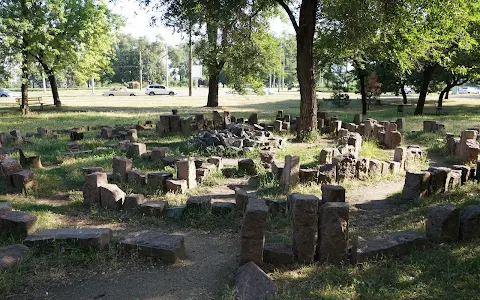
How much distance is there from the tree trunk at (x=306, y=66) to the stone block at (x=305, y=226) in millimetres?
8934

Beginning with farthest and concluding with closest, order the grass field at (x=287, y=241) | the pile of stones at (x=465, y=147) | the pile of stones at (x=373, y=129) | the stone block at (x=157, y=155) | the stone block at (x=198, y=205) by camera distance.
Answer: the pile of stones at (x=373, y=129), the stone block at (x=157, y=155), the pile of stones at (x=465, y=147), the stone block at (x=198, y=205), the grass field at (x=287, y=241)

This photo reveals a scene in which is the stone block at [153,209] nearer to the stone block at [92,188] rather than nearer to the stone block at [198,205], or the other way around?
the stone block at [198,205]

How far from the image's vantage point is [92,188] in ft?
22.9

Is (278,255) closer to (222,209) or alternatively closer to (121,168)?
(222,209)

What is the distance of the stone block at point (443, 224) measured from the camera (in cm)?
497

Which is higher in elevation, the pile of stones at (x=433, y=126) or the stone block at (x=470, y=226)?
the pile of stones at (x=433, y=126)

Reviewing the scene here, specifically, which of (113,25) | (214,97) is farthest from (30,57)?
(214,97)

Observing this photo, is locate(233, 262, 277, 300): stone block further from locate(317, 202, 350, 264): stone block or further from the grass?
locate(317, 202, 350, 264): stone block

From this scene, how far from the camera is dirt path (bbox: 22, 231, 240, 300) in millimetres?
4168

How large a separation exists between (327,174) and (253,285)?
4.54m

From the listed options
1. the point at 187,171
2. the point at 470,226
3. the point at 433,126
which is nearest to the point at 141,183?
the point at 187,171

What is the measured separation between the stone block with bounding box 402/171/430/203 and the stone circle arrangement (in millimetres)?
16

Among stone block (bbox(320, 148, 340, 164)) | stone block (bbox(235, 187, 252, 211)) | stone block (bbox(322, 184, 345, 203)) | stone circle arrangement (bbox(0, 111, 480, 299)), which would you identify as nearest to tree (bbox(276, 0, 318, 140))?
stone circle arrangement (bbox(0, 111, 480, 299))

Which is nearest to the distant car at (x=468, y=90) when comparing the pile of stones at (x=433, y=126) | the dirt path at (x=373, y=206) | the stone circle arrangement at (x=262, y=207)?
the pile of stones at (x=433, y=126)
